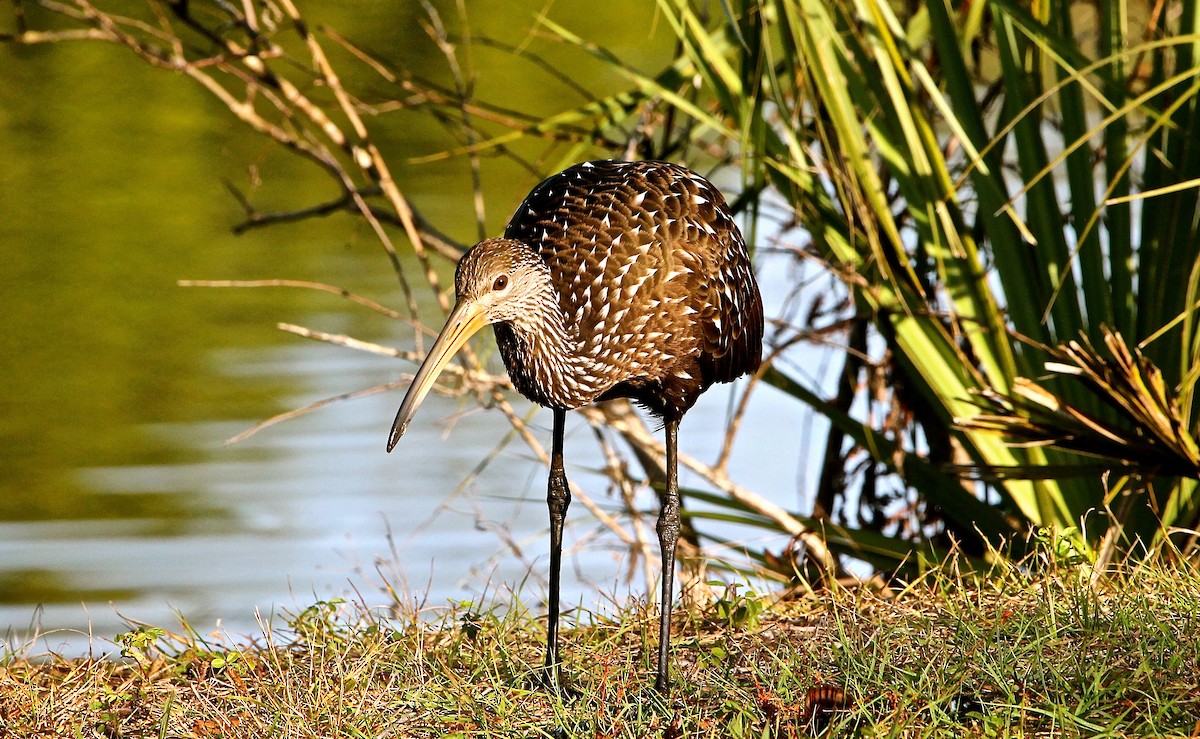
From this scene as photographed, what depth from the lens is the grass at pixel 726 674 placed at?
2.99m

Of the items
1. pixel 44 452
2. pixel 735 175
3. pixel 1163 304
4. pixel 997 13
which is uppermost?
pixel 997 13

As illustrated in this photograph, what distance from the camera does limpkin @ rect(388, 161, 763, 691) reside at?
132 inches

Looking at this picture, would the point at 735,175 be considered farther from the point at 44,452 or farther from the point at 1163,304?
the point at 1163,304

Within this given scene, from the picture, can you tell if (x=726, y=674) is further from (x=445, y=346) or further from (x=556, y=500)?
(x=445, y=346)

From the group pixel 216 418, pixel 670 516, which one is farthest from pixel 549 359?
pixel 216 418

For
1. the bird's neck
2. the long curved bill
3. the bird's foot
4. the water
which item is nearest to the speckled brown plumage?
the bird's neck

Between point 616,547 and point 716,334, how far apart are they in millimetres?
1997

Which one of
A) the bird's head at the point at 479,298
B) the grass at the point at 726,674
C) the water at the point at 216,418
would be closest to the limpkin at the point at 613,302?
the bird's head at the point at 479,298

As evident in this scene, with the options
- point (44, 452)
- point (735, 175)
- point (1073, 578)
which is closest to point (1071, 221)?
point (1073, 578)

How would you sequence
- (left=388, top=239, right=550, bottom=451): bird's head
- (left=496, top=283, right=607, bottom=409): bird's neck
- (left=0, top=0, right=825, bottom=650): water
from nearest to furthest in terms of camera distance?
(left=388, top=239, right=550, bottom=451): bird's head < (left=496, top=283, right=607, bottom=409): bird's neck < (left=0, top=0, right=825, bottom=650): water

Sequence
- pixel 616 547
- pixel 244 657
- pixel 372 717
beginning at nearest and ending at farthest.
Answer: pixel 372 717 < pixel 244 657 < pixel 616 547

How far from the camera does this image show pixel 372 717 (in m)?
3.23

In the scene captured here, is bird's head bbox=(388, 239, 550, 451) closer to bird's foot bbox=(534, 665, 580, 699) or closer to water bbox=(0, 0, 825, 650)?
bird's foot bbox=(534, 665, 580, 699)

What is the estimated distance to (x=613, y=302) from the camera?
361cm
